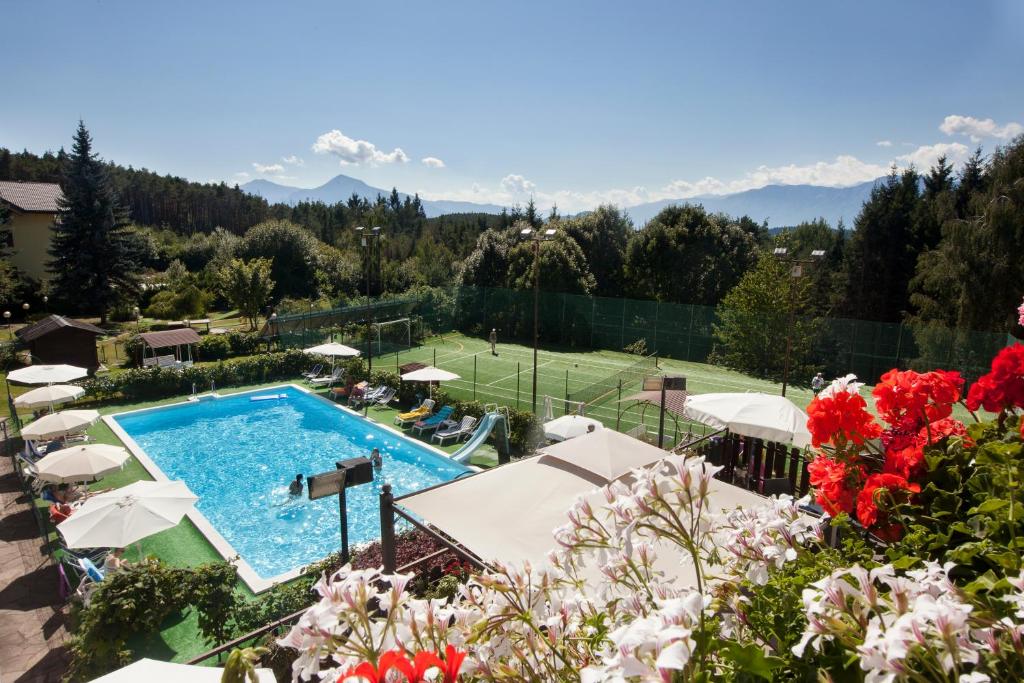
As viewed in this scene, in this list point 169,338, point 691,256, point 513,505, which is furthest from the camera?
point 691,256

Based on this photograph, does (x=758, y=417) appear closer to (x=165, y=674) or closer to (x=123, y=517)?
(x=165, y=674)

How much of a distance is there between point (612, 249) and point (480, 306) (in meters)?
11.7

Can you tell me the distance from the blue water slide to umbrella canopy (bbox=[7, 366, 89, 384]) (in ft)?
33.8

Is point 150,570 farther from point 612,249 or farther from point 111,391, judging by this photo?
point 612,249

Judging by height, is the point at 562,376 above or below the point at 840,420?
below

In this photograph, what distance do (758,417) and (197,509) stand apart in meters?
10.8

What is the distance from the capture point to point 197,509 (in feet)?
38.2

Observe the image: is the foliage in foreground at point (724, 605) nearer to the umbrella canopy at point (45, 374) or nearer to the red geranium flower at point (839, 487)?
the red geranium flower at point (839, 487)

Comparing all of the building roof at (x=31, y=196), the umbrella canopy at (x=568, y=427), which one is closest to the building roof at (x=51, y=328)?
the umbrella canopy at (x=568, y=427)

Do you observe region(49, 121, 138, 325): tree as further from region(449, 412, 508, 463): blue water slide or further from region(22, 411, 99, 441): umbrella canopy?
region(449, 412, 508, 463): blue water slide

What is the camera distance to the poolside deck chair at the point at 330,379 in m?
19.8

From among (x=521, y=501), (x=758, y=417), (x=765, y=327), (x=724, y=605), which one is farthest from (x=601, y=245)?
(x=724, y=605)

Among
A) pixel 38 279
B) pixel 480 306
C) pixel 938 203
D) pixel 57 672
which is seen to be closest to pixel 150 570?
pixel 57 672

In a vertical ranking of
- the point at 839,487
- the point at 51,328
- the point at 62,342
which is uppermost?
the point at 839,487
